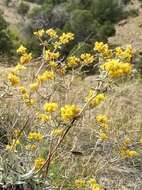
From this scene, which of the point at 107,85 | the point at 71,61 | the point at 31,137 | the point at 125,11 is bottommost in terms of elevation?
the point at 31,137

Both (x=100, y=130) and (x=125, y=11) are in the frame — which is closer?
(x=100, y=130)

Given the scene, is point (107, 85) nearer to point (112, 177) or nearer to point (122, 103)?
point (112, 177)

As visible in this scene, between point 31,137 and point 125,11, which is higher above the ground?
point 125,11

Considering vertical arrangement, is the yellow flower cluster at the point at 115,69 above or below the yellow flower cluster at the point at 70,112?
above

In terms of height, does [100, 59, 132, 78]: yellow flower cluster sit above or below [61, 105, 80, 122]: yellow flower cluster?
above

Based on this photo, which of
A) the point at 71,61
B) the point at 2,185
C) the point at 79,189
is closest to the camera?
the point at 2,185

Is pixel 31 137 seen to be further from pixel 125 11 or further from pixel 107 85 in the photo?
pixel 125 11

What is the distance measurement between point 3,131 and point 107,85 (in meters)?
1.80

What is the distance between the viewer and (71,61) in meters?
3.62

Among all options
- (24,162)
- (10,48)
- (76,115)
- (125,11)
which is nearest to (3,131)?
(24,162)

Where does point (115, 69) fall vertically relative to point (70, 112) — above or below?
above

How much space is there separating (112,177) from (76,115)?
5.45ft

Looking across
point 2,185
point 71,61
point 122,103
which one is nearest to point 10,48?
point 122,103

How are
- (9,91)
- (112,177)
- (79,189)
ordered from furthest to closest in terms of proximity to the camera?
(112,177), (79,189), (9,91)
